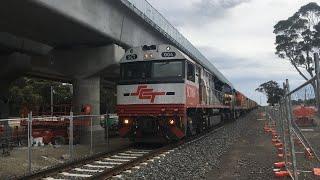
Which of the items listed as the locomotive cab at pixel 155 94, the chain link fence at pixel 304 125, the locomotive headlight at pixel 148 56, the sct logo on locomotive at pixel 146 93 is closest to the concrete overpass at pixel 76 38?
the locomotive headlight at pixel 148 56

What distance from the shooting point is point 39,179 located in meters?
11.1

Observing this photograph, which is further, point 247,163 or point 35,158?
point 35,158

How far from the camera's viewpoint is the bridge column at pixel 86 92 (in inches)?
910

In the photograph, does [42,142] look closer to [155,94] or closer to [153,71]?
[155,94]

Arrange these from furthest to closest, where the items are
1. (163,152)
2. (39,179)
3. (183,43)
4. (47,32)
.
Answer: (183,43) → (47,32) → (163,152) → (39,179)

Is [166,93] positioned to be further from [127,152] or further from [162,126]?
[127,152]

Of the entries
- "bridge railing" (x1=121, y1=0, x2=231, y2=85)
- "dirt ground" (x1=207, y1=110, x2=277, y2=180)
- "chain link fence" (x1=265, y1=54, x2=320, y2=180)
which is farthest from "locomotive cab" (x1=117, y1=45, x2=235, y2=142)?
"chain link fence" (x1=265, y1=54, x2=320, y2=180)

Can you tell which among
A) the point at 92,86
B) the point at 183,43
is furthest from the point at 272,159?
the point at 183,43

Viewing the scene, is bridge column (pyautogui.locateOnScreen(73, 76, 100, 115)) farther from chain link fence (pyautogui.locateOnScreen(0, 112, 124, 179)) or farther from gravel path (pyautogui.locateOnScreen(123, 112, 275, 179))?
gravel path (pyautogui.locateOnScreen(123, 112, 275, 179))

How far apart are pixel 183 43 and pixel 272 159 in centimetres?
2385

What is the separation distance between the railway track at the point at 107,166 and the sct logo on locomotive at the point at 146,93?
6.21 feet

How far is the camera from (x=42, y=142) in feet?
63.4

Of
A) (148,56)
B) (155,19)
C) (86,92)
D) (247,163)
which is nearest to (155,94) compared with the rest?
(148,56)

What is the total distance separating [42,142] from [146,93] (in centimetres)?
467
